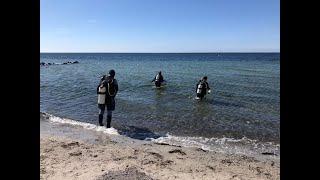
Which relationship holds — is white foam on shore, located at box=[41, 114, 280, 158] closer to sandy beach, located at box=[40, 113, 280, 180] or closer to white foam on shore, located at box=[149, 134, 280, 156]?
white foam on shore, located at box=[149, 134, 280, 156]

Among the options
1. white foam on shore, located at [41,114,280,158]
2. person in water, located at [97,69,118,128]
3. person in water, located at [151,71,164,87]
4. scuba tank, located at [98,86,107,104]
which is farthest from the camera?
person in water, located at [151,71,164,87]

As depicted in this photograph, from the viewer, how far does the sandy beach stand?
7.16m

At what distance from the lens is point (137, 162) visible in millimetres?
8039

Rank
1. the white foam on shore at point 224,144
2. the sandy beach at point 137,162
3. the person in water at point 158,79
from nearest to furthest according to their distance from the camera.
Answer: the sandy beach at point 137,162
the white foam on shore at point 224,144
the person in water at point 158,79

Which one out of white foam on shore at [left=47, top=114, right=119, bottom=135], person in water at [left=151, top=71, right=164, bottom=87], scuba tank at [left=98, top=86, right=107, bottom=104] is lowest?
white foam on shore at [left=47, top=114, right=119, bottom=135]

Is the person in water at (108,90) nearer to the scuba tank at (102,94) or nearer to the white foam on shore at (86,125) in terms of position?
the scuba tank at (102,94)

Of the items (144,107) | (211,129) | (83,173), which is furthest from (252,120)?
(83,173)

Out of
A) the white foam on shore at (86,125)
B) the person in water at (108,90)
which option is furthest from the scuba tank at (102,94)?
the white foam on shore at (86,125)

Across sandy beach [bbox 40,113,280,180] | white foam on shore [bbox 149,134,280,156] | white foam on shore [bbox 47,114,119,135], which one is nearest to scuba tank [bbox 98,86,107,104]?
white foam on shore [bbox 47,114,119,135]

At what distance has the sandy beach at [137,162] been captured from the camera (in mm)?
7164

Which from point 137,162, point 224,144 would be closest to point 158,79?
point 224,144
